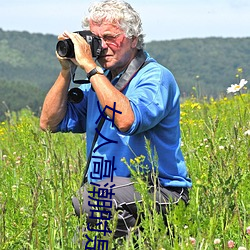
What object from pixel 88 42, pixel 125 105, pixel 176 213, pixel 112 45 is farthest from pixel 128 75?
pixel 176 213

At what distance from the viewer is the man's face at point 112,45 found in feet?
11.0

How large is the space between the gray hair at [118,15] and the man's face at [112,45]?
27mm

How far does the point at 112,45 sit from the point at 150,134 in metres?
0.47

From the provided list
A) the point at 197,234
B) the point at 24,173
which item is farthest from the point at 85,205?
the point at 24,173

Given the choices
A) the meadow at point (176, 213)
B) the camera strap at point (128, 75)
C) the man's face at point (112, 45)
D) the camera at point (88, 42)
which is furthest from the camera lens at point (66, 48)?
the meadow at point (176, 213)

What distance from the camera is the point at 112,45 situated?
335 cm

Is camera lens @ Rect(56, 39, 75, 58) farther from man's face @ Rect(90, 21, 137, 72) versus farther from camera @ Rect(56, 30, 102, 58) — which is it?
man's face @ Rect(90, 21, 137, 72)

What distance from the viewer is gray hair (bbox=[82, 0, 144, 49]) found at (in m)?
3.35

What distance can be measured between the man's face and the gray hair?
3 cm

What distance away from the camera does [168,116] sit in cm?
340

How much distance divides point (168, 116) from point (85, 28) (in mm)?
614

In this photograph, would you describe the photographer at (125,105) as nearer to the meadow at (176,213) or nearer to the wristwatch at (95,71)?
the wristwatch at (95,71)

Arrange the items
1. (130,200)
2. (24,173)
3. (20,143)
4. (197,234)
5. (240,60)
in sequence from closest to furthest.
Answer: (197,234), (130,200), (24,173), (20,143), (240,60)

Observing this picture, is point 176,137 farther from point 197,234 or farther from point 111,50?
point 197,234
